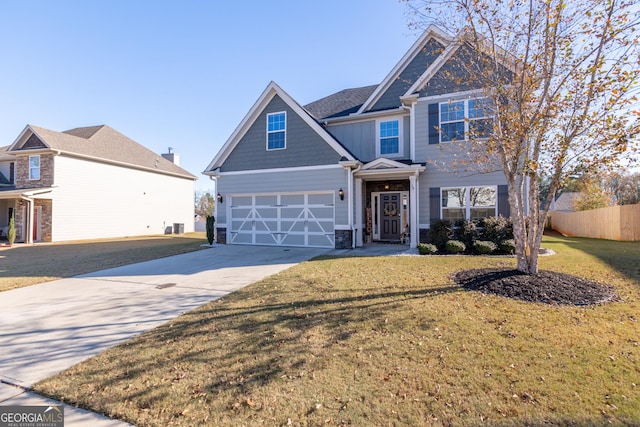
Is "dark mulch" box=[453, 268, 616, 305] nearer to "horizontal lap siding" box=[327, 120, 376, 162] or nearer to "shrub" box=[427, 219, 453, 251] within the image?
"shrub" box=[427, 219, 453, 251]

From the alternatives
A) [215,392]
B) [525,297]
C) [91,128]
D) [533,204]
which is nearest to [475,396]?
[215,392]

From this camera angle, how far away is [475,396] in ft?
9.01

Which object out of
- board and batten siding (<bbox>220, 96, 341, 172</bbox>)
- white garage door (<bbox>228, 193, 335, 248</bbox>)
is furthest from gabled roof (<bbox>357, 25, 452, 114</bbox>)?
white garage door (<bbox>228, 193, 335, 248</bbox>)

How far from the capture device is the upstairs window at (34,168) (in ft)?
61.3

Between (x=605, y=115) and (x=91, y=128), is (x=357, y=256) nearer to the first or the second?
(x=605, y=115)

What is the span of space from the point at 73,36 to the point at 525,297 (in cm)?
1800

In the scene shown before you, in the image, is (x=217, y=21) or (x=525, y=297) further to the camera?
(x=217, y=21)

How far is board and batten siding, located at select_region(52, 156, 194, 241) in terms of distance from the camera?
1870 cm

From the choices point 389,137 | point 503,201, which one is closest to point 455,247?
point 503,201

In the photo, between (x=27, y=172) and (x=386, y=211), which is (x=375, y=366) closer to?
(x=386, y=211)

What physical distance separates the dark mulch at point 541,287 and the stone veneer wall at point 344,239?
567 centimetres

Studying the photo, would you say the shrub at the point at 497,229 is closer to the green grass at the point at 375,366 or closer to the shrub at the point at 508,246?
the shrub at the point at 508,246

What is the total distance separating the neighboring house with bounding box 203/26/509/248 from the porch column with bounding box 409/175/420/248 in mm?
41

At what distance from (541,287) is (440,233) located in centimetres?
524
